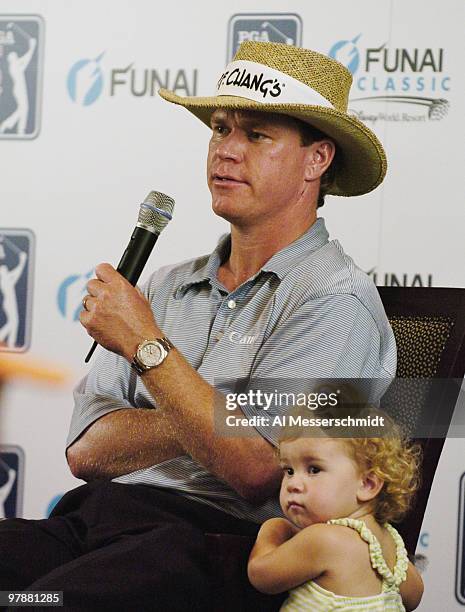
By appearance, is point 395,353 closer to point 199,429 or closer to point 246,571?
point 199,429

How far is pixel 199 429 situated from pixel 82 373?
56.5 inches

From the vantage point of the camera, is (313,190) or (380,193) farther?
(380,193)

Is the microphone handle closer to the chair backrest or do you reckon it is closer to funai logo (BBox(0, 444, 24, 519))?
the chair backrest

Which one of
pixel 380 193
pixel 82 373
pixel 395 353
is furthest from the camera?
pixel 82 373

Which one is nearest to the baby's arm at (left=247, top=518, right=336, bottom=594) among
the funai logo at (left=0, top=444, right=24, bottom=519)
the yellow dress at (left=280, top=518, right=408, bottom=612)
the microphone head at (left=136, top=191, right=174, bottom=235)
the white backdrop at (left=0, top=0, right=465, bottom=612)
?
the yellow dress at (left=280, top=518, right=408, bottom=612)

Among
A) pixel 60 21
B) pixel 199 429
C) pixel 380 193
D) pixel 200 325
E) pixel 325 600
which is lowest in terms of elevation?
pixel 325 600

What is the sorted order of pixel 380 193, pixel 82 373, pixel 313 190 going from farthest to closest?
1. pixel 82 373
2. pixel 380 193
3. pixel 313 190

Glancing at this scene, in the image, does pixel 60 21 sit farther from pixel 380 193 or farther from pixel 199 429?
pixel 199 429

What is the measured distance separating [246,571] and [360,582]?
0.54ft

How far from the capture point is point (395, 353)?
6.03 ft

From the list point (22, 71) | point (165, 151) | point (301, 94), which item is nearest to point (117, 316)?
point (301, 94)

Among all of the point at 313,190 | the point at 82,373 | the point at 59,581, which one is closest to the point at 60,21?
the point at 82,373

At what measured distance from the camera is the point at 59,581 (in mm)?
1519

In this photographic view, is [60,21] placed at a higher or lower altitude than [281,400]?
higher
